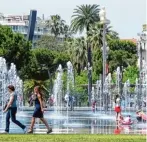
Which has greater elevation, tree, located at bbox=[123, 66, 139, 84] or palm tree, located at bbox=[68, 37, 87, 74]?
palm tree, located at bbox=[68, 37, 87, 74]

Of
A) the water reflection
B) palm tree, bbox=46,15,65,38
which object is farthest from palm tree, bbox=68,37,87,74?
the water reflection

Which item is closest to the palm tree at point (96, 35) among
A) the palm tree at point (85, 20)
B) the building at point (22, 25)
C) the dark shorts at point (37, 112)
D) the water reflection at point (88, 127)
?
the palm tree at point (85, 20)

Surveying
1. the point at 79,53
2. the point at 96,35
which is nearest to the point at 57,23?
the point at 79,53

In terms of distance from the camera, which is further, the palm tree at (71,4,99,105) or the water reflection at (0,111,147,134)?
the palm tree at (71,4,99,105)

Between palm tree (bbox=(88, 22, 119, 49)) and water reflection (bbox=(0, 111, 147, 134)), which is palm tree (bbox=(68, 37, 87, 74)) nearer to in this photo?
palm tree (bbox=(88, 22, 119, 49))

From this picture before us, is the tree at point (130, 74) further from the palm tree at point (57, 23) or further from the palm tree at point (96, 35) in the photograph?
the palm tree at point (57, 23)

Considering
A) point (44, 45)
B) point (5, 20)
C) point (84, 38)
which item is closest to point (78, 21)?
point (84, 38)

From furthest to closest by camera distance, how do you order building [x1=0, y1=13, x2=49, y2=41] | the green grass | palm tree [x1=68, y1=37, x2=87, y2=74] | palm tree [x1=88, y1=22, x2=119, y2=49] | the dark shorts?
1. building [x1=0, y1=13, x2=49, y2=41]
2. palm tree [x1=68, y1=37, x2=87, y2=74]
3. palm tree [x1=88, y1=22, x2=119, y2=49]
4. the dark shorts
5. the green grass

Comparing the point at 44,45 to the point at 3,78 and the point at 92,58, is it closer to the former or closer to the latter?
the point at 92,58

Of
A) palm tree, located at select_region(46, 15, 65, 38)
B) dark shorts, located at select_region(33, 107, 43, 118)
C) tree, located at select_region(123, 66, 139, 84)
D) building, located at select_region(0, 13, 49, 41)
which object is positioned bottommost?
dark shorts, located at select_region(33, 107, 43, 118)

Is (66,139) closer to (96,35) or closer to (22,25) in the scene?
(96,35)

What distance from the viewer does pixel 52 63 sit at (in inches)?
4104

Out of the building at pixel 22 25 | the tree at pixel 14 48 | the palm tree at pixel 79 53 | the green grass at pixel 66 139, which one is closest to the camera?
the green grass at pixel 66 139

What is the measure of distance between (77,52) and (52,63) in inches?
459
